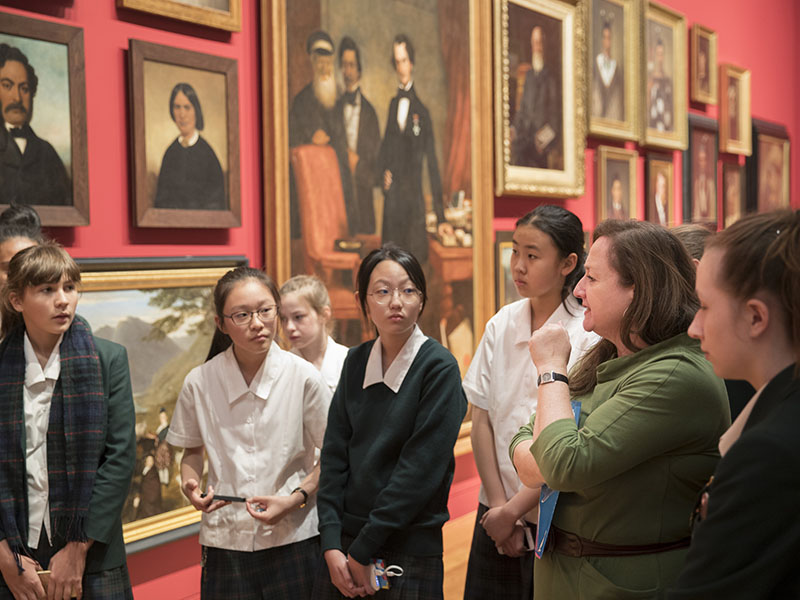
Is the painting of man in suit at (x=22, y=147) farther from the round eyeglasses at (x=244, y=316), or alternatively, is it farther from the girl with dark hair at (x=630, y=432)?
the girl with dark hair at (x=630, y=432)

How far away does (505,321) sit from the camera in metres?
3.30

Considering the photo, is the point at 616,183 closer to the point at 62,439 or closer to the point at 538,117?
the point at 538,117

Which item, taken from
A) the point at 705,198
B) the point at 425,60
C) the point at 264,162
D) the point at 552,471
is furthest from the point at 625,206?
the point at 552,471

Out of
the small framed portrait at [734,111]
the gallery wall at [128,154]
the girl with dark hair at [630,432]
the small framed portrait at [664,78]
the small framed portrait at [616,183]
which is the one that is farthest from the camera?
the small framed portrait at [734,111]

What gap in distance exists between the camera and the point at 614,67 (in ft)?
24.9

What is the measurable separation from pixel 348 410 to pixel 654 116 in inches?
243

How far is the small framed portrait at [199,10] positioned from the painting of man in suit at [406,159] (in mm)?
1351

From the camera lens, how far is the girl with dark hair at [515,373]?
306cm

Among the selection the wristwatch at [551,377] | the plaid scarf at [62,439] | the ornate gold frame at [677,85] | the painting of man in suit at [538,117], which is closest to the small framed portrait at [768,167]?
the ornate gold frame at [677,85]

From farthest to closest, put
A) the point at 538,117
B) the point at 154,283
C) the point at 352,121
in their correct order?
the point at 538,117
the point at 352,121
the point at 154,283

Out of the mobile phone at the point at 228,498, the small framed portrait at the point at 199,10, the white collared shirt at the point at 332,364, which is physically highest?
the small framed portrait at the point at 199,10

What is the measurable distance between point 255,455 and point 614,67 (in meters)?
5.90

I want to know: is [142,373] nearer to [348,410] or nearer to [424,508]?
[348,410]

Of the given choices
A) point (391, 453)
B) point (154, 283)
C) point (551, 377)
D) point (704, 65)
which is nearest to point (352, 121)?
point (154, 283)
